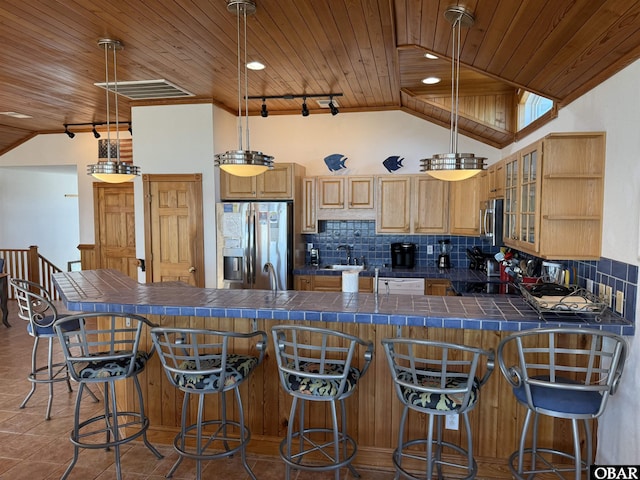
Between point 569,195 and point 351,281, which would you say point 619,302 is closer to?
point 569,195

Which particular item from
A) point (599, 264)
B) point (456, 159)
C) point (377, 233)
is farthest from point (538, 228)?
point (377, 233)

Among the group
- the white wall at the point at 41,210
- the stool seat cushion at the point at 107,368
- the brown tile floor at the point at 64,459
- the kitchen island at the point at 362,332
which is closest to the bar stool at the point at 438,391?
the kitchen island at the point at 362,332

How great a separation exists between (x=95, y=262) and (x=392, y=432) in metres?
6.00

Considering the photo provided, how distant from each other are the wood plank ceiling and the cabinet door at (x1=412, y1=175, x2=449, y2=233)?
0.77 m

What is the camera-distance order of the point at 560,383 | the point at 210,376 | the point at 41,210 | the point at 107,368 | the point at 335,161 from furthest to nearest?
the point at 41,210, the point at 335,161, the point at 107,368, the point at 210,376, the point at 560,383

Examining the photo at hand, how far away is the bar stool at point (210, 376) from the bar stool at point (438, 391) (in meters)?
0.85

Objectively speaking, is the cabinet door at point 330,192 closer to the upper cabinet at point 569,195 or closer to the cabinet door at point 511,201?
the cabinet door at point 511,201

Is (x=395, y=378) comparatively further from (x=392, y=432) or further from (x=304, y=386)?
(x=392, y=432)

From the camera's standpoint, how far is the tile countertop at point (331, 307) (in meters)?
2.52

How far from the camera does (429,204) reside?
5.40 m

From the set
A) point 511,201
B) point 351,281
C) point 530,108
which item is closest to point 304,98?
point 530,108

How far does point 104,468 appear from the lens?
289cm

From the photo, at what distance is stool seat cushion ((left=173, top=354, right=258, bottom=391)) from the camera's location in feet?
8.30

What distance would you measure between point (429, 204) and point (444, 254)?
687 millimetres
